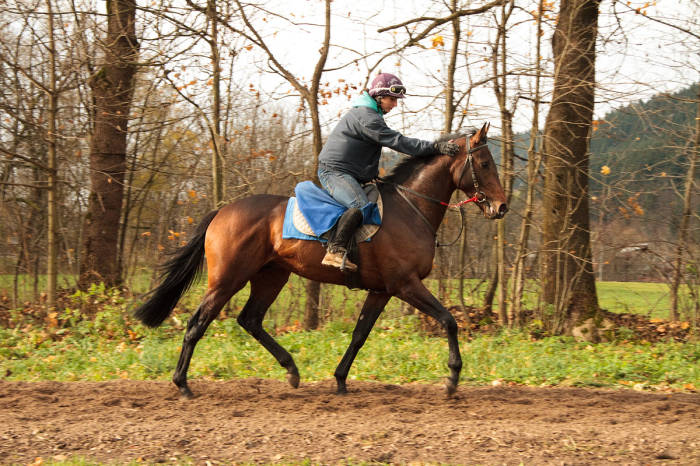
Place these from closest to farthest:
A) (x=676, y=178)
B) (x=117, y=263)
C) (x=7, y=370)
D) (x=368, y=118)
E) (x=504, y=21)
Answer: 1. (x=368, y=118)
2. (x=7, y=370)
3. (x=504, y=21)
4. (x=676, y=178)
5. (x=117, y=263)

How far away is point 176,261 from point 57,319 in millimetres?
4773

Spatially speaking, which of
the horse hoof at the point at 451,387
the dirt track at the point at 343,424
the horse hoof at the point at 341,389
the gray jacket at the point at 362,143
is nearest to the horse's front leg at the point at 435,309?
the horse hoof at the point at 451,387

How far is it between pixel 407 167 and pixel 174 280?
2.88 meters

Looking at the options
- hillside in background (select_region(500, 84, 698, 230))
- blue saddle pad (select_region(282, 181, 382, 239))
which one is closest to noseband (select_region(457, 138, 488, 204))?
blue saddle pad (select_region(282, 181, 382, 239))

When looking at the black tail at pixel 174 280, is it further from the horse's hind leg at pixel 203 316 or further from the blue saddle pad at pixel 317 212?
the blue saddle pad at pixel 317 212

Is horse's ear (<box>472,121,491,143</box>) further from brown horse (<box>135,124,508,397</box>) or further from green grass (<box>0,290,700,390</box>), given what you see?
green grass (<box>0,290,700,390</box>)

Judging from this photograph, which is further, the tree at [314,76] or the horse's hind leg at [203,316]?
the tree at [314,76]

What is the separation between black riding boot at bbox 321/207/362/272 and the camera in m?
5.84

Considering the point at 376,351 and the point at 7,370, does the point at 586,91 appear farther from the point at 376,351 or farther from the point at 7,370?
the point at 7,370

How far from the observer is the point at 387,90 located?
6.05 metres

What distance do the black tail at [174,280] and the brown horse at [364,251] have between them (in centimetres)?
1

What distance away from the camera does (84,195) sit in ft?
42.2

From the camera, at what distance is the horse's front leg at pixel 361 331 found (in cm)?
631

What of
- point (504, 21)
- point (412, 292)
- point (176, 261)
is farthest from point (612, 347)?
point (176, 261)
